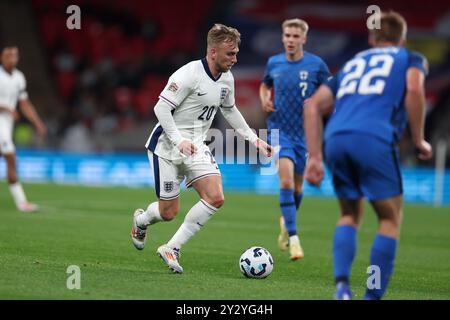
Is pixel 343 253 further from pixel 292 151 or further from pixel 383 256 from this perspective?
pixel 292 151

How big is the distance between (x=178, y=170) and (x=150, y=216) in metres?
0.61

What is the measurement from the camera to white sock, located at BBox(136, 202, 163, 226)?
9.43m

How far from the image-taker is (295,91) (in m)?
11.5

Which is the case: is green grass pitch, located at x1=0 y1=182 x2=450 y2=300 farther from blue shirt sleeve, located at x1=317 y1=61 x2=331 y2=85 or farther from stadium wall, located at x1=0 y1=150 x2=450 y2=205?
stadium wall, located at x1=0 y1=150 x2=450 y2=205

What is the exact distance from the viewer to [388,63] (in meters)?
6.57

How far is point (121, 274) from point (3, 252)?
6.39ft

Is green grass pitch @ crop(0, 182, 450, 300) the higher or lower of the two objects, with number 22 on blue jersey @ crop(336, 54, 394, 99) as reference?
lower

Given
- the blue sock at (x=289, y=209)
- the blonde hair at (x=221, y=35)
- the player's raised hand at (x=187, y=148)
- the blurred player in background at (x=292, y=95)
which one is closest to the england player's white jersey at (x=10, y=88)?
the blurred player in background at (x=292, y=95)

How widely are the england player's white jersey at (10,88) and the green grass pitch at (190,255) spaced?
184cm

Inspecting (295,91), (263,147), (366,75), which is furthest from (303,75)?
(366,75)

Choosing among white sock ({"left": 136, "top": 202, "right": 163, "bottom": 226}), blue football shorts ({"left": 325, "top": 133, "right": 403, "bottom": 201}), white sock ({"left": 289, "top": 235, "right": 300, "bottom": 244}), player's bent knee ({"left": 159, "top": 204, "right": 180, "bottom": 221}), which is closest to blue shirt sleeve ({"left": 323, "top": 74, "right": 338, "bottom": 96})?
blue football shorts ({"left": 325, "top": 133, "right": 403, "bottom": 201})

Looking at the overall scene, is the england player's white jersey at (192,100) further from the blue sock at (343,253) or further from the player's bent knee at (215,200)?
the blue sock at (343,253)
